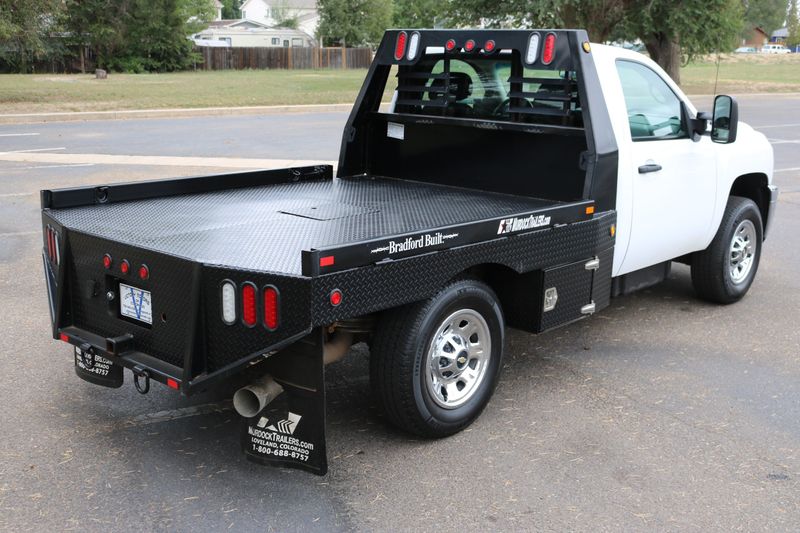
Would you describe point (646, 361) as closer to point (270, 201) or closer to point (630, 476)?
point (630, 476)

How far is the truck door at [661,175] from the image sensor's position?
18.9 feet

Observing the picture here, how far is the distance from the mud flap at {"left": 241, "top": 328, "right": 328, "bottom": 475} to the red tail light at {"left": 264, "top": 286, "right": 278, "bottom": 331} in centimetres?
20

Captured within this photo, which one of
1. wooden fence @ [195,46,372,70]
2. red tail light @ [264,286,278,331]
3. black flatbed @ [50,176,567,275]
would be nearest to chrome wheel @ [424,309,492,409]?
black flatbed @ [50,176,567,275]

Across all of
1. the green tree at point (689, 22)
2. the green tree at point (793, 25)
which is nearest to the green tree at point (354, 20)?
the green tree at point (689, 22)

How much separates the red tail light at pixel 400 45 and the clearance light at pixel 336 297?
2.97 metres

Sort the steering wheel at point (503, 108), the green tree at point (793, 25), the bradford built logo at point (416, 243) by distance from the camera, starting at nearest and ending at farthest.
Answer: the bradford built logo at point (416, 243)
the steering wheel at point (503, 108)
the green tree at point (793, 25)

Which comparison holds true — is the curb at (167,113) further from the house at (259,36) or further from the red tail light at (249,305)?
the house at (259,36)

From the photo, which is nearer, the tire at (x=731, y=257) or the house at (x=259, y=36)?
the tire at (x=731, y=257)

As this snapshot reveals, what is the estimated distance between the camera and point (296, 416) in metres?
3.93

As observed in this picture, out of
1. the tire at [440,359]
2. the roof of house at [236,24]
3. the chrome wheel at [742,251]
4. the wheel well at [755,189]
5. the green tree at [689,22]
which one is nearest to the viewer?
the tire at [440,359]

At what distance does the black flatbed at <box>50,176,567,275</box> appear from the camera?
4230 millimetres

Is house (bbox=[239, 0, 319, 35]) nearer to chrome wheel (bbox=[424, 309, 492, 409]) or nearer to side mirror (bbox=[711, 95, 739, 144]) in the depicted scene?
side mirror (bbox=[711, 95, 739, 144])

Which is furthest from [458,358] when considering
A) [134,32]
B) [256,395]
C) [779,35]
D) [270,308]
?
[779,35]

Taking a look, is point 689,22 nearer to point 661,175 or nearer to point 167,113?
point 167,113
